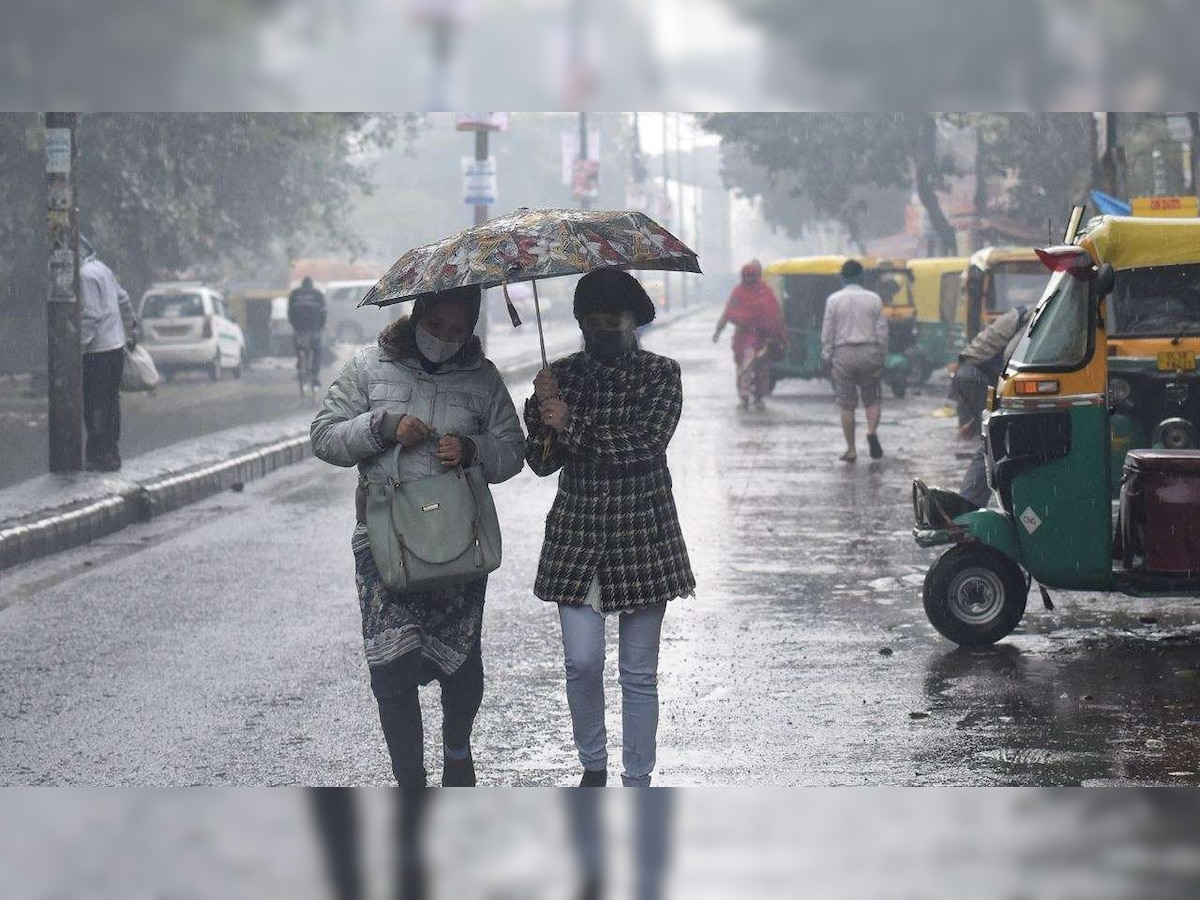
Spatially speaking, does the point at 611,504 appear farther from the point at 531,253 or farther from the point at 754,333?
the point at 754,333

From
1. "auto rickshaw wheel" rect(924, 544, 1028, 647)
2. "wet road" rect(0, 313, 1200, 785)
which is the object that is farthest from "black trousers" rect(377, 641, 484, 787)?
"auto rickshaw wheel" rect(924, 544, 1028, 647)

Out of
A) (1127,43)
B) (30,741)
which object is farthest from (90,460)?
(1127,43)

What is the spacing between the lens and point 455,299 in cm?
548

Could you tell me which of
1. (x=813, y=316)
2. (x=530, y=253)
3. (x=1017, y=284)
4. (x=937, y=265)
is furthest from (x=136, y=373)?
(x=937, y=265)

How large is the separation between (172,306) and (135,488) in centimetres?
2006

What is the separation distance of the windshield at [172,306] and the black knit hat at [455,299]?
28785 mm

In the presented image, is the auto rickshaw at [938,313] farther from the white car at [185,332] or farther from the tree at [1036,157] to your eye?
the white car at [185,332]

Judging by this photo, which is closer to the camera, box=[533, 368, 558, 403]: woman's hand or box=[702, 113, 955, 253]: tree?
box=[533, 368, 558, 403]: woman's hand

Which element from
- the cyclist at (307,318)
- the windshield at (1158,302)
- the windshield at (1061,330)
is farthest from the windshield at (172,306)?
the windshield at (1061,330)

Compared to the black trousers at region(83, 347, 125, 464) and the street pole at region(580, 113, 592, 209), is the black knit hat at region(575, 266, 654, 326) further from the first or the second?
the street pole at region(580, 113, 592, 209)

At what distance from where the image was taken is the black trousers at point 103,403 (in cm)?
1530

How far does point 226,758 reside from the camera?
6730 millimetres

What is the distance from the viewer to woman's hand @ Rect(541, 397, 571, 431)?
17.9 ft

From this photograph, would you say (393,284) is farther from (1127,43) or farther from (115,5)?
(1127,43)
